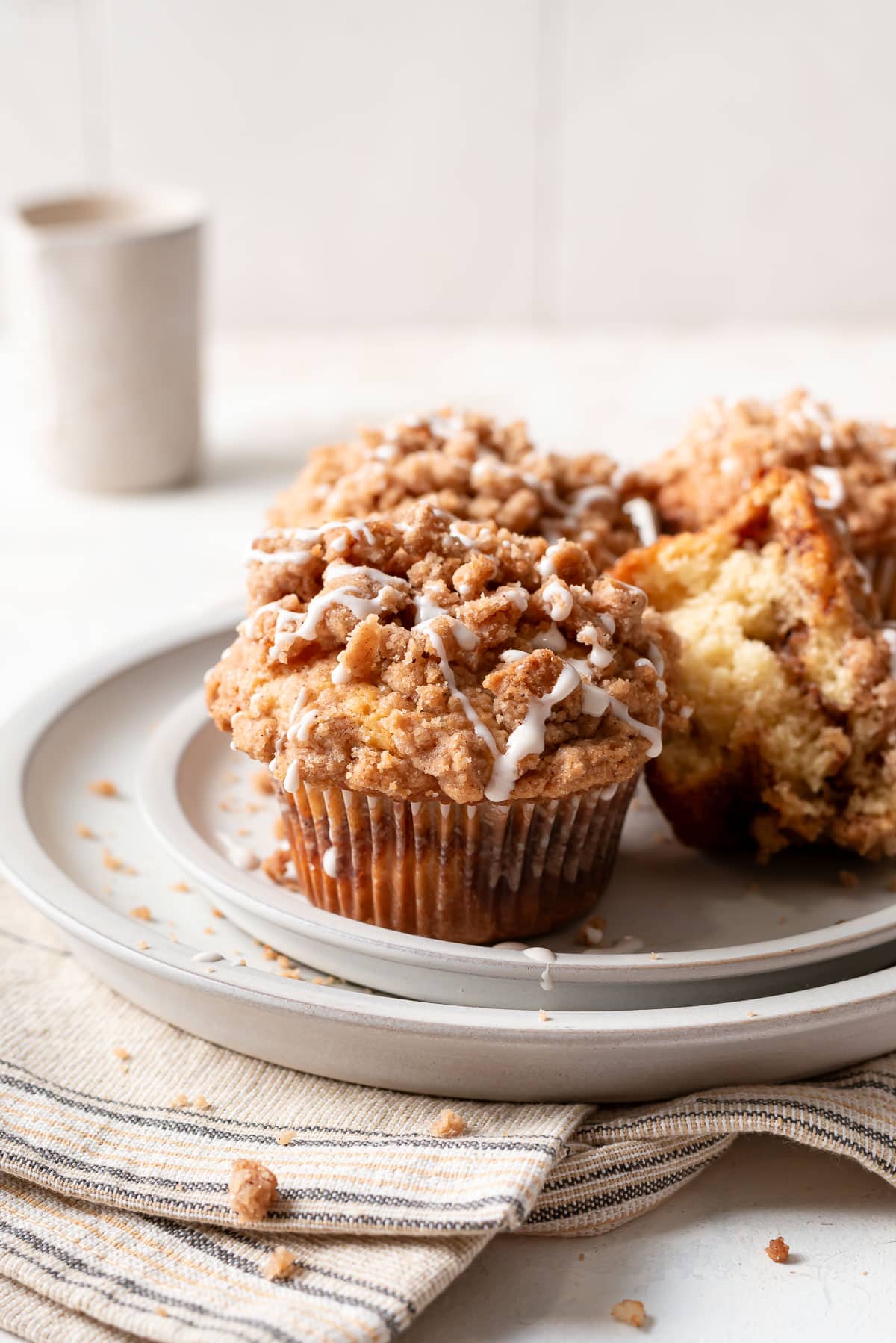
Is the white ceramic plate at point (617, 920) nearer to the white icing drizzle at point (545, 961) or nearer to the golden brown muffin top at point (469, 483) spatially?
the white icing drizzle at point (545, 961)

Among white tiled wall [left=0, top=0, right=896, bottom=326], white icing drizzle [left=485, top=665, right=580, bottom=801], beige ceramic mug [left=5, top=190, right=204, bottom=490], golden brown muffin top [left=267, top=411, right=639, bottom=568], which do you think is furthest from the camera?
white tiled wall [left=0, top=0, right=896, bottom=326]

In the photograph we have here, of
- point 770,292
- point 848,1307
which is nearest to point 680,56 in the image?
point 770,292

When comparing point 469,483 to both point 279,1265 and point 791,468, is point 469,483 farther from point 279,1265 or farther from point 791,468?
point 279,1265

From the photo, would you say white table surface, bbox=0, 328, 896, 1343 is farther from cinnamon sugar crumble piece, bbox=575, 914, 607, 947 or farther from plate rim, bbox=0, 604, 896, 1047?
cinnamon sugar crumble piece, bbox=575, 914, 607, 947

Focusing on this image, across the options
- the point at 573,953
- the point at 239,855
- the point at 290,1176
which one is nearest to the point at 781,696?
the point at 573,953

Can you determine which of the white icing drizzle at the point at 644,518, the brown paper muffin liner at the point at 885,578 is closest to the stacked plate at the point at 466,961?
the white icing drizzle at the point at 644,518

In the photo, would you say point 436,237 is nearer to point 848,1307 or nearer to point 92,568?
point 92,568

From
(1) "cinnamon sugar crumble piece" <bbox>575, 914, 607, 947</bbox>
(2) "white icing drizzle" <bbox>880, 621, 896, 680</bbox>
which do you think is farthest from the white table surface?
(2) "white icing drizzle" <bbox>880, 621, 896, 680</bbox>
